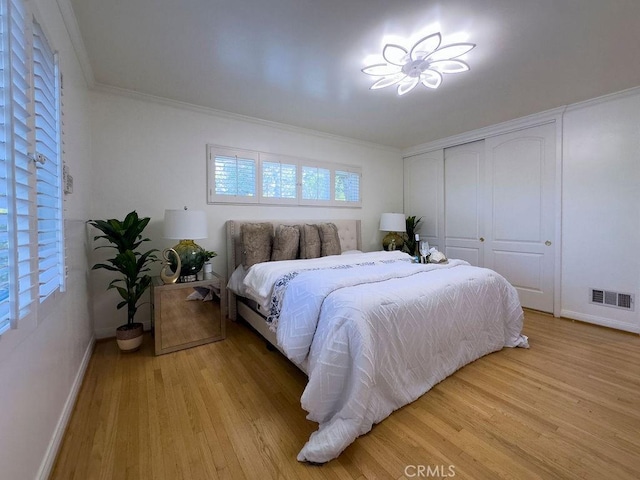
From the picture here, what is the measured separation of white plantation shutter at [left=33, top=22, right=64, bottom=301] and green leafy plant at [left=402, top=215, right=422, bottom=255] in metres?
4.31

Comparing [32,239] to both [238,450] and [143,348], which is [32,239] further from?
[143,348]

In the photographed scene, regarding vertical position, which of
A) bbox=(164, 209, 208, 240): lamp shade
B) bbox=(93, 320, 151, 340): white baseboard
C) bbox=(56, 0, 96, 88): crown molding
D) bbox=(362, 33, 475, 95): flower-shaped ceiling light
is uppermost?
bbox=(56, 0, 96, 88): crown molding

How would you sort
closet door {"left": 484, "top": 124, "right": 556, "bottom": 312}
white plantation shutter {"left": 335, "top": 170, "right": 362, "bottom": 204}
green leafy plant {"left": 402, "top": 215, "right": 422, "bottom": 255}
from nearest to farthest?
closet door {"left": 484, "top": 124, "right": 556, "bottom": 312} → white plantation shutter {"left": 335, "top": 170, "right": 362, "bottom": 204} → green leafy plant {"left": 402, "top": 215, "right": 422, "bottom": 255}

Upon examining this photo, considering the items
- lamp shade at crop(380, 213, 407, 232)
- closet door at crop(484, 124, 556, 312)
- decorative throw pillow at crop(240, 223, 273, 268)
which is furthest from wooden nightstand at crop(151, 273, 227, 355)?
closet door at crop(484, 124, 556, 312)

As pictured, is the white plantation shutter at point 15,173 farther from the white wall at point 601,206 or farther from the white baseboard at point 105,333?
the white wall at point 601,206

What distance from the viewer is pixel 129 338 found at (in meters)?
2.32

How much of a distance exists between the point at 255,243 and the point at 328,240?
94cm

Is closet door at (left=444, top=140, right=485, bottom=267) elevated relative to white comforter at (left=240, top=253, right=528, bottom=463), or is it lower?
elevated

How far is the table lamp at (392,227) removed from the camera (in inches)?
170

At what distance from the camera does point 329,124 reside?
3.61 m

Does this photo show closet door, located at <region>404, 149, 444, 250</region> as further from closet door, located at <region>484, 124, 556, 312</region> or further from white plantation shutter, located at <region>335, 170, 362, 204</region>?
white plantation shutter, located at <region>335, 170, 362, 204</region>

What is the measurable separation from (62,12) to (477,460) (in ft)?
11.1

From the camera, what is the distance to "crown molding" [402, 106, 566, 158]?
10.5 ft

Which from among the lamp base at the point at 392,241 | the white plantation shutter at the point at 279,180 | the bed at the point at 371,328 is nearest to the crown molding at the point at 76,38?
the white plantation shutter at the point at 279,180
